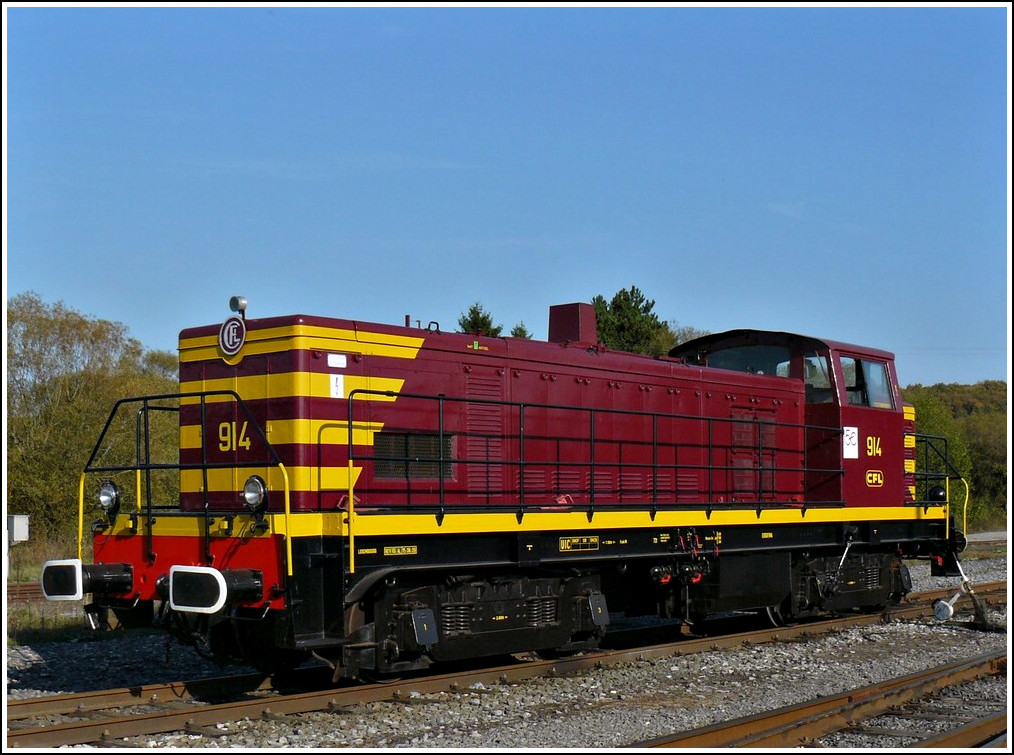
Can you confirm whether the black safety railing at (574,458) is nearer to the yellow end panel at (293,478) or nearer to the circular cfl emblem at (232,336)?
the yellow end panel at (293,478)

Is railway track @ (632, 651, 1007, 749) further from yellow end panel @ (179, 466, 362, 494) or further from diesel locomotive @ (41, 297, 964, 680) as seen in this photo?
yellow end panel @ (179, 466, 362, 494)

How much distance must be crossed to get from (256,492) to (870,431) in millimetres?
8490

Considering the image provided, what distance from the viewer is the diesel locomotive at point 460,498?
8141mm

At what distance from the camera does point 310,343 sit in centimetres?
852

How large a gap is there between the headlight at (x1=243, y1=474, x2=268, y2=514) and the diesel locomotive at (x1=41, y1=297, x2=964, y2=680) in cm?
4

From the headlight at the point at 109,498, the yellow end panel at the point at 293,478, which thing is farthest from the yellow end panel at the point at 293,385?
the headlight at the point at 109,498

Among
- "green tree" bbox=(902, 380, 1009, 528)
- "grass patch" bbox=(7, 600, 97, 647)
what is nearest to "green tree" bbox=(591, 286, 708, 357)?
"green tree" bbox=(902, 380, 1009, 528)

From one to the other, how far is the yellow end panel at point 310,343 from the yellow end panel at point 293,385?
21 cm

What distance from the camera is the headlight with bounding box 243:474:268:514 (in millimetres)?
7996

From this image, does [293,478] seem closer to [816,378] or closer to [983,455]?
[816,378]

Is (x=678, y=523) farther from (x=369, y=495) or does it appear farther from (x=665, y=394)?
(x=369, y=495)

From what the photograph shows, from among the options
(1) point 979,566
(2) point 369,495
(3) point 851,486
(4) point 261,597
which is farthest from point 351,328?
(1) point 979,566

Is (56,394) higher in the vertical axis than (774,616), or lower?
higher

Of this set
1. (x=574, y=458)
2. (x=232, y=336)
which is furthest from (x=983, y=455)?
(x=232, y=336)
